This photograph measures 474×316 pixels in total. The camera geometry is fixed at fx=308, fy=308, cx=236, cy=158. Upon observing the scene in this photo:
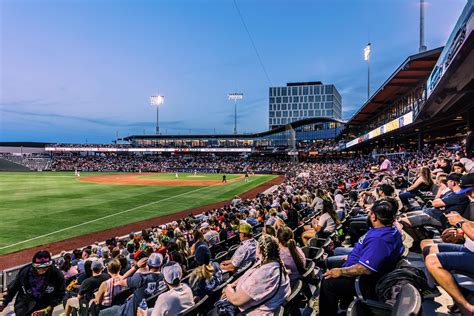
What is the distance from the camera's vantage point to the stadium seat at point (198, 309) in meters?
3.51

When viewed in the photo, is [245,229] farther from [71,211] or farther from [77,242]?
[71,211]

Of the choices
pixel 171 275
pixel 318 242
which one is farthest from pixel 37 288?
pixel 318 242

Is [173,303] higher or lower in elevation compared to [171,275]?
lower

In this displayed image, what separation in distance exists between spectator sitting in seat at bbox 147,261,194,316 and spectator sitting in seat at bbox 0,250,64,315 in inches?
92.8

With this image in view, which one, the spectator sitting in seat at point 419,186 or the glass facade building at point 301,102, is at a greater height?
the glass facade building at point 301,102

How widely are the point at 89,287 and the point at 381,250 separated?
183 inches

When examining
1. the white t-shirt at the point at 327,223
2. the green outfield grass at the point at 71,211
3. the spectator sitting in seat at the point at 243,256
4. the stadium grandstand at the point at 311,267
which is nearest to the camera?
the stadium grandstand at the point at 311,267

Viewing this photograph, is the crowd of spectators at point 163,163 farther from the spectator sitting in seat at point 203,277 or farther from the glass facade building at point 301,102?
the spectator sitting in seat at point 203,277

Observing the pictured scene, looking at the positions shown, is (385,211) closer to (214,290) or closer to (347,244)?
(214,290)

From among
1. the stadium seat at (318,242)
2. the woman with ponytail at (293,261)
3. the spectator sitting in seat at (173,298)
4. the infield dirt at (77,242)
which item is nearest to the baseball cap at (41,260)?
the spectator sitting in seat at (173,298)

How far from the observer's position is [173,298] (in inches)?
144

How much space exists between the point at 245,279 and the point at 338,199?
278 inches

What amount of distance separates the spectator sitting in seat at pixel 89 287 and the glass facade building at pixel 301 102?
135004 mm

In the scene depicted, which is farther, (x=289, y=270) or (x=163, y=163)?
(x=163, y=163)
